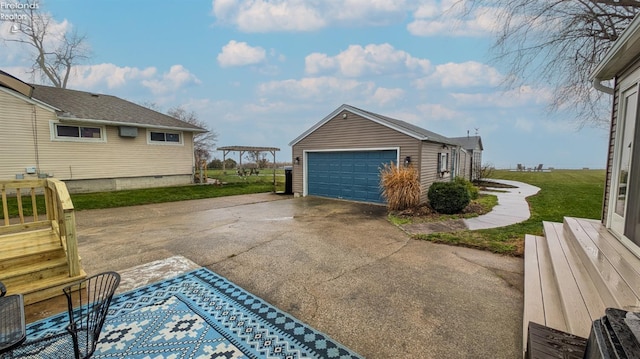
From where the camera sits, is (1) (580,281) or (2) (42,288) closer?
(1) (580,281)

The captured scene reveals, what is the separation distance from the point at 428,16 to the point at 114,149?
14131mm

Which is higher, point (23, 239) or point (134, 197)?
point (23, 239)

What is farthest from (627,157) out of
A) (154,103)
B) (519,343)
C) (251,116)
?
(154,103)

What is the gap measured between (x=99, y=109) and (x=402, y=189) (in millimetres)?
14230

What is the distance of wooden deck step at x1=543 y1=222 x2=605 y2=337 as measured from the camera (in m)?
2.19

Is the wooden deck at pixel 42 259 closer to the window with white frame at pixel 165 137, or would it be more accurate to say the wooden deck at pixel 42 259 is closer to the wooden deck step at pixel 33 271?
the wooden deck step at pixel 33 271

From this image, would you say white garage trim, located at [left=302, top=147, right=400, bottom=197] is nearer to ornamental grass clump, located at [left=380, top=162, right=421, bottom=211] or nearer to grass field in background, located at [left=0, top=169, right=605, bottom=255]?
ornamental grass clump, located at [left=380, top=162, right=421, bottom=211]

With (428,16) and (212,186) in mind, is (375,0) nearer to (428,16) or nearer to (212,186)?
(428,16)

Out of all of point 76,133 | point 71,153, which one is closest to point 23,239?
point 71,153

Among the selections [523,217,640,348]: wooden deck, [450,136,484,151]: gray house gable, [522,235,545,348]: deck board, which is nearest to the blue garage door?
[522,235,545,348]: deck board

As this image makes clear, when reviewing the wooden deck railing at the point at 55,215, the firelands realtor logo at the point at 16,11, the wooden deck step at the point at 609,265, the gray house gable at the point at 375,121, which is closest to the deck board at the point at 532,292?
the wooden deck step at the point at 609,265

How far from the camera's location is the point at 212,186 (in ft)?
48.6

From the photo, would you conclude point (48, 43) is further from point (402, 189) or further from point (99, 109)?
point (402, 189)

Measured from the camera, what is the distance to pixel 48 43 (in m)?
18.3
